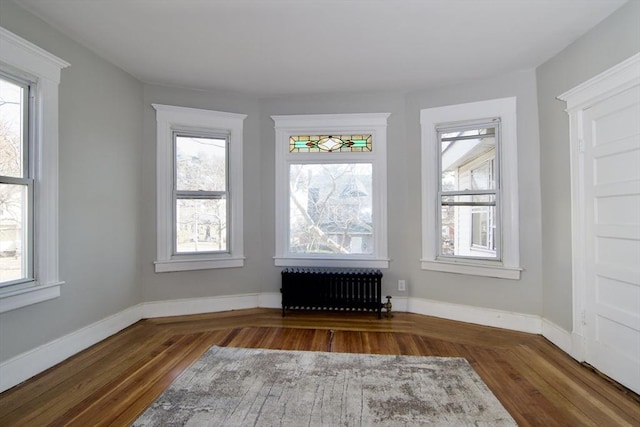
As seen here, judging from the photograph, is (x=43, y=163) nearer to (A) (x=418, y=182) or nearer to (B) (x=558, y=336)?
(A) (x=418, y=182)

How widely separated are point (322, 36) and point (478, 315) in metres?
3.20

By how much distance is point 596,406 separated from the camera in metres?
2.01

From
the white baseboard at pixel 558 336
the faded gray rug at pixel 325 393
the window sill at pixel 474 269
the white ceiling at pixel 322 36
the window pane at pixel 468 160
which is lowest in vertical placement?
the faded gray rug at pixel 325 393

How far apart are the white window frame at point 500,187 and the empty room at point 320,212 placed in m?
0.02

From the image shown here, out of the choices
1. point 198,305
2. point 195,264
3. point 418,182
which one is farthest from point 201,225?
point 418,182

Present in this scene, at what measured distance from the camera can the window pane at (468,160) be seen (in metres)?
3.46

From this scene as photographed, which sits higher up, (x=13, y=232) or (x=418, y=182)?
Result: (x=418, y=182)

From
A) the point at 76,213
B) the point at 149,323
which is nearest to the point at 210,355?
the point at 149,323

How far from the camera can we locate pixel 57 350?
101 inches

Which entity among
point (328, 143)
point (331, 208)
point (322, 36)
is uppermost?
point (322, 36)

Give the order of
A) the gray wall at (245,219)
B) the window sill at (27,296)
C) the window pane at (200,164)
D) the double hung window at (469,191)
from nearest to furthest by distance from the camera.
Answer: the window sill at (27,296), the double hung window at (469,191), the gray wall at (245,219), the window pane at (200,164)

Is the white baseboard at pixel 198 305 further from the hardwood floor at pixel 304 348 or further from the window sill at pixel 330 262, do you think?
the window sill at pixel 330 262

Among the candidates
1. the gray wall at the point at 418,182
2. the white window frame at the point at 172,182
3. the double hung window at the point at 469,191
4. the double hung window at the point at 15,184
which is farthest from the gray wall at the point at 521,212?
the double hung window at the point at 15,184

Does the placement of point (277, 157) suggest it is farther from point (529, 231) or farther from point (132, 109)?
point (529, 231)
